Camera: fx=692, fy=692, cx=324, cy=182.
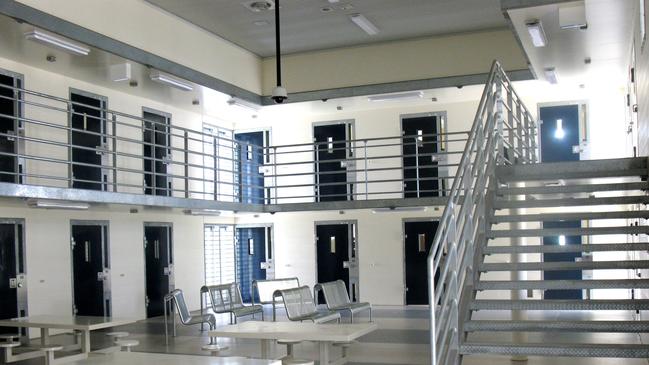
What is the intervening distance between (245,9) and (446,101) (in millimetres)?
5204

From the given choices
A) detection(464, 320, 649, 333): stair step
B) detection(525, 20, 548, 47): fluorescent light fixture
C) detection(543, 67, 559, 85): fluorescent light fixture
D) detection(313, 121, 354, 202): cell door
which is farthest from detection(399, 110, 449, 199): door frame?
detection(464, 320, 649, 333): stair step

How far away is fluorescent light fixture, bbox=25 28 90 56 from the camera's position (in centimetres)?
904

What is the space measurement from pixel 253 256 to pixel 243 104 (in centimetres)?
441

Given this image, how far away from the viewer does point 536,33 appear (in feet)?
27.0

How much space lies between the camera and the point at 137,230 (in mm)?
13562

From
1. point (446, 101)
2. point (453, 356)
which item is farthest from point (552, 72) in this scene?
point (453, 356)

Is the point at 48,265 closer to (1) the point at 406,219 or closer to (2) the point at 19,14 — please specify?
(2) the point at 19,14

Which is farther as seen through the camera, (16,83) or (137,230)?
(137,230)

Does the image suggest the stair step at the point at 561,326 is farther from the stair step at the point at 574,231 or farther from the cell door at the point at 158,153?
the cell door at the point at 158,153

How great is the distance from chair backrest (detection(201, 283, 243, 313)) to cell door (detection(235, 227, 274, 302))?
4.02 m

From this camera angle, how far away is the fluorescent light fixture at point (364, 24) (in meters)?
12.1

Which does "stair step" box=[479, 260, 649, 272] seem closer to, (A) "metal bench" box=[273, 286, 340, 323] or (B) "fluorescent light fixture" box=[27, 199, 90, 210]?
(A) "metal bench" box=[273, 286, 340, 323]

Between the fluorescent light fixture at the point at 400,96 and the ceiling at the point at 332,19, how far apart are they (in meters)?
1.12

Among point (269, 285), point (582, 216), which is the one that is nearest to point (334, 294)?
point (269, 285)
